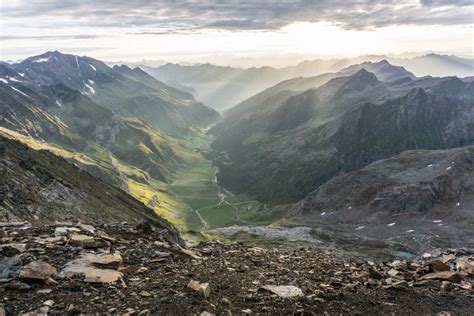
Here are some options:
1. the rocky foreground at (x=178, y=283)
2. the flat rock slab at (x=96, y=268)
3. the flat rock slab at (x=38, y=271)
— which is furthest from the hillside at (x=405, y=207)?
the flat rock slab at (x=38, y=271)

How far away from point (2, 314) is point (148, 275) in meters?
6.67

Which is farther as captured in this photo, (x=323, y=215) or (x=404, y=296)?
(x=323, y=215)

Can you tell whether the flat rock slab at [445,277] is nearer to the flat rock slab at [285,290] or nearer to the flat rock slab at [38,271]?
the flat rock slab at [285,290]

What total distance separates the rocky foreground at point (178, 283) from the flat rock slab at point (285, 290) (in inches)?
1.8

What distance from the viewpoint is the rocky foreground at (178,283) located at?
15.8 meters

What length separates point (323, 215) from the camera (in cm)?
17588

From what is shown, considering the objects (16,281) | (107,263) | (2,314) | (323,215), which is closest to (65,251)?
(107,263)

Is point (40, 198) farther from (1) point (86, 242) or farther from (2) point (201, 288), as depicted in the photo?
(2) point (201, 288)

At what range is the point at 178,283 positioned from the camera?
1831 cm

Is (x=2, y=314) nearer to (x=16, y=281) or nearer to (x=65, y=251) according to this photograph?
(x=16, y=281)

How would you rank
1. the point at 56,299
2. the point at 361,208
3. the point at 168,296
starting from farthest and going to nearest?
the point at 361,208 → the point at 168,296 → the point at 56,299

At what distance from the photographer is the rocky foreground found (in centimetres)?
1581

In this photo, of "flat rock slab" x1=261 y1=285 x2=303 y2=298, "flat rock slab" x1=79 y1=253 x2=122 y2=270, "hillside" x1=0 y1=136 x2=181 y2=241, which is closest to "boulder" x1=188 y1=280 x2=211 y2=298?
"flat rock slab" x1=261 y1=285 x2=303 y2=298

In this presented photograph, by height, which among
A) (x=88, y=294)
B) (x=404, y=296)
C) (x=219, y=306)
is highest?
(x=88, y=294)
